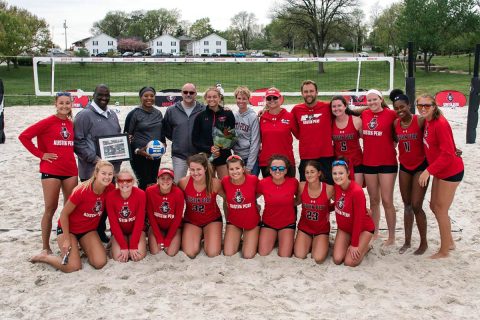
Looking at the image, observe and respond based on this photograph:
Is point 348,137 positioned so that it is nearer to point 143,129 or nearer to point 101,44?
point 143,129

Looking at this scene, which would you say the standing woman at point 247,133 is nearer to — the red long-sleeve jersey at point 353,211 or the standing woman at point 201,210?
the standing woman at point 201,210

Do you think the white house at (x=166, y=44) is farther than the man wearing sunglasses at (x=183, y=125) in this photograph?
Yes

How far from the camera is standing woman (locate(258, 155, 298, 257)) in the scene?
425 centimetres

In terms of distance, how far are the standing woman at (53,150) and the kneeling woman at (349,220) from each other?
7.70 feet

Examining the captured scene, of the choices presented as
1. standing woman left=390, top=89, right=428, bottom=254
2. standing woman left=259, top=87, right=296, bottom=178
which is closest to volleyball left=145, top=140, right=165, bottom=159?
standing woman left=259, top=87, right=296, bottom=178

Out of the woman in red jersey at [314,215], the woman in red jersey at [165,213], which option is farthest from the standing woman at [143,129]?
the woman in red jersey at [314,215]

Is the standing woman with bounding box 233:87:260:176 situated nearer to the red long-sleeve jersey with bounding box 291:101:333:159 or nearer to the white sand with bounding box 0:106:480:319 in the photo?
the red long-sleeve jersey with bounding box 291:101:333:159

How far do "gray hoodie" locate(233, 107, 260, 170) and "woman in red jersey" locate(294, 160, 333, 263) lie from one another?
2.11 feet

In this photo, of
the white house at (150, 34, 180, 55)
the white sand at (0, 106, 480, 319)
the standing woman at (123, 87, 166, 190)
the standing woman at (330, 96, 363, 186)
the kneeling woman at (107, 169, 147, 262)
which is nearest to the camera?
the white sand at (0, 106, 480, 319)

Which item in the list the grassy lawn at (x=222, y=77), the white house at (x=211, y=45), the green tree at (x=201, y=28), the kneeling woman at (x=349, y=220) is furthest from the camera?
the green tree at (x=201, y=28)

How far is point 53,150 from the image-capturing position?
169 inches

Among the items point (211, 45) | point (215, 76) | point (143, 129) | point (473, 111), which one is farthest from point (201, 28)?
point (143, 129)

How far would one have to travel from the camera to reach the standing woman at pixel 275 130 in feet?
15.2

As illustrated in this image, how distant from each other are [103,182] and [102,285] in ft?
2.76
